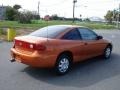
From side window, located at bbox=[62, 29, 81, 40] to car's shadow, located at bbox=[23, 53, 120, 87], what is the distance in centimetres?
102

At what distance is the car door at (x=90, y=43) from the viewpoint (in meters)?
9.22

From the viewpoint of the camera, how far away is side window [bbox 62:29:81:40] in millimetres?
8508

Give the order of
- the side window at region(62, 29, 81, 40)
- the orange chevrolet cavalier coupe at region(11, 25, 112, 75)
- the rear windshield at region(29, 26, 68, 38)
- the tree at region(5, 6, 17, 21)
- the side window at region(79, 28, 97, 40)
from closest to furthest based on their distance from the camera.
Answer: the orange chevrolet cavalier coupe at region(11, 25, 112, 75) → the rear windshield at region(29, 26, 68, 38) → the side window at region(62, 29, 81, 40) → the side window at region(79, 28, 97, 40) → the tree at region(5, 6, 17, 21)

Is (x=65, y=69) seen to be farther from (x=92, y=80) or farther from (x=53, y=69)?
(x=92, y=80)

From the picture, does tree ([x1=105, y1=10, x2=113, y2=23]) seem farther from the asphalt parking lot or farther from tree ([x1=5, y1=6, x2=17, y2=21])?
the asphalt parking lot

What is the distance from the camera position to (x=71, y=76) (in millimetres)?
8094

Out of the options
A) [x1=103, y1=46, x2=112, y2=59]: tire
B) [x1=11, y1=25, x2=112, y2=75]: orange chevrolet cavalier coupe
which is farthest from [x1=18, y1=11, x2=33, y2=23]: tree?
[x1=11, y1=25, x2=112, y2=75]: orange chevrolet cavalier coupe

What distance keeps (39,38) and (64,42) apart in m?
0.74

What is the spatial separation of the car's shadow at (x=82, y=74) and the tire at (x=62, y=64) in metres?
0.15

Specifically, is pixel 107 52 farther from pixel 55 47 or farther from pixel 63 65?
pixel 55 47

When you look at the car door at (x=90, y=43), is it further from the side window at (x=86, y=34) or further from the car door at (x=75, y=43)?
the car door at (x=75, y=43)

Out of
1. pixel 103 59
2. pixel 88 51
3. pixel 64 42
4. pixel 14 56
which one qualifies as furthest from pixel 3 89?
pixel 103 59

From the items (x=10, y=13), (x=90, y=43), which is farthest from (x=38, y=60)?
(x=10, y=13)

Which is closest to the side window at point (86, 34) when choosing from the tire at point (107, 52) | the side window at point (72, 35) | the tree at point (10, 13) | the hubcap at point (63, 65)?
the side window at point (72, 35)
